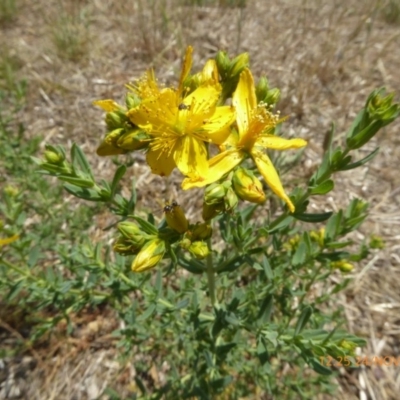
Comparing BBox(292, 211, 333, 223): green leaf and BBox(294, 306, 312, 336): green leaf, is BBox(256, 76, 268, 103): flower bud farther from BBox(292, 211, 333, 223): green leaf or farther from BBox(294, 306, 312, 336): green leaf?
BBox(294, 306, 312, 336): green leaf

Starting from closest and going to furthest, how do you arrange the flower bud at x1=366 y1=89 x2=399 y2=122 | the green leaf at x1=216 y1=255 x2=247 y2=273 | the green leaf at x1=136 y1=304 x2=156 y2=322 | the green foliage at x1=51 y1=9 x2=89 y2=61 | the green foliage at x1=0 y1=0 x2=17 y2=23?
the flower bud at x1=366 y1=89 x2=399 y2=122
the green leaf at x1=216 y1=255 x2=247 y2=273
the green leaf at x1=136 y1=304 x2=156 y2=322
the green foliage at x1=51 y1=9 x2=89 y2=61
the green foliage at x1=0 y1=0 x2=17 y2=23

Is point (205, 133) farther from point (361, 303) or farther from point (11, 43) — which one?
point (11, 43)

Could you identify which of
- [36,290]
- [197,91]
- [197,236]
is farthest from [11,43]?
[197,236]

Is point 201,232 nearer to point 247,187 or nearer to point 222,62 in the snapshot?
point 247,187

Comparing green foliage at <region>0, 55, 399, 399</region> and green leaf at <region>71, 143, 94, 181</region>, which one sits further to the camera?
green leaf at <region>71, 143, 94, 181</region>

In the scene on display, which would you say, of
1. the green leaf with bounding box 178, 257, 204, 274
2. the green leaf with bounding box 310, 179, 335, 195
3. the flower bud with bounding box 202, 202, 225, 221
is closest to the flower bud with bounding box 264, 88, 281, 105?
the green leaf with bounding box 310, 179, 335, 195

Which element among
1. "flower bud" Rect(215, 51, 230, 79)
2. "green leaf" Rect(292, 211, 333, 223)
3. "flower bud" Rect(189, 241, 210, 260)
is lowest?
"green leaf" Rect(292, 211, 333, 223)

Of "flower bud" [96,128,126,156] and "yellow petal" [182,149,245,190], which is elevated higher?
"flower bud" [96,128,126,156]
